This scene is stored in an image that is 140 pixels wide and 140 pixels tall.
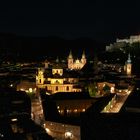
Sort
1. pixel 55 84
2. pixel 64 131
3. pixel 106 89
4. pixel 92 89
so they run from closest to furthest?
Answer: pixel 64 131
pixel 92 89
pixel 106 89
pixel 55 84

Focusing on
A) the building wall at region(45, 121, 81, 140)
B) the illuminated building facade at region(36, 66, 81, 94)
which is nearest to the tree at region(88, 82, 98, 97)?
the illuminated building facade at region(36, 66, 81, 94)

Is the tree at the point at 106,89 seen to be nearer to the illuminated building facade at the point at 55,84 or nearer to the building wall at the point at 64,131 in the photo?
the illuminated building facade at the point at 55,84

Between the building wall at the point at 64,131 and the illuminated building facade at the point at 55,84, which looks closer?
the building wall at the point at 64,131

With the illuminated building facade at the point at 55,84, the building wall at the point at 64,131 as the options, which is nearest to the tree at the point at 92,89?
the illuminated building facade at the point at 55,84

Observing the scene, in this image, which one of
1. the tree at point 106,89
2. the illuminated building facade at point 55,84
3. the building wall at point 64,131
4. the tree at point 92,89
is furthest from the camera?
the illuminated building facade at point 55,84

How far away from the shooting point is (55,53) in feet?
240

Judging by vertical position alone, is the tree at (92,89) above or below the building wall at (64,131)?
above

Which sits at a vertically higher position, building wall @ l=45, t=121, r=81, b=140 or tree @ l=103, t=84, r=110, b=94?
tree @ l=103, t=84, r=110, b=94

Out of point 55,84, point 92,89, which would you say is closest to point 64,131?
point 92,89

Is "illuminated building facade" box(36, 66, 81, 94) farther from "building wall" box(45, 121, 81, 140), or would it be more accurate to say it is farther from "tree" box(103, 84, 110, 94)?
"building wall" box(45, 121, 81, 140)

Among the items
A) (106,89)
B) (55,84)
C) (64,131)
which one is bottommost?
(64,131)

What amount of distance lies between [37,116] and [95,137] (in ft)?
16.5

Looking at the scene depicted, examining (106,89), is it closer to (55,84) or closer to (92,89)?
(92,89)

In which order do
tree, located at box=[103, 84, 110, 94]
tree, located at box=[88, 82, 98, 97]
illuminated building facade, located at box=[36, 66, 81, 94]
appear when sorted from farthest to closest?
illuminated building facade, located at box=[36, 66, 81, 94], tree, located at box=[103, 84, 110, 94], tree, located at box=[88, 82, 98, 97]
